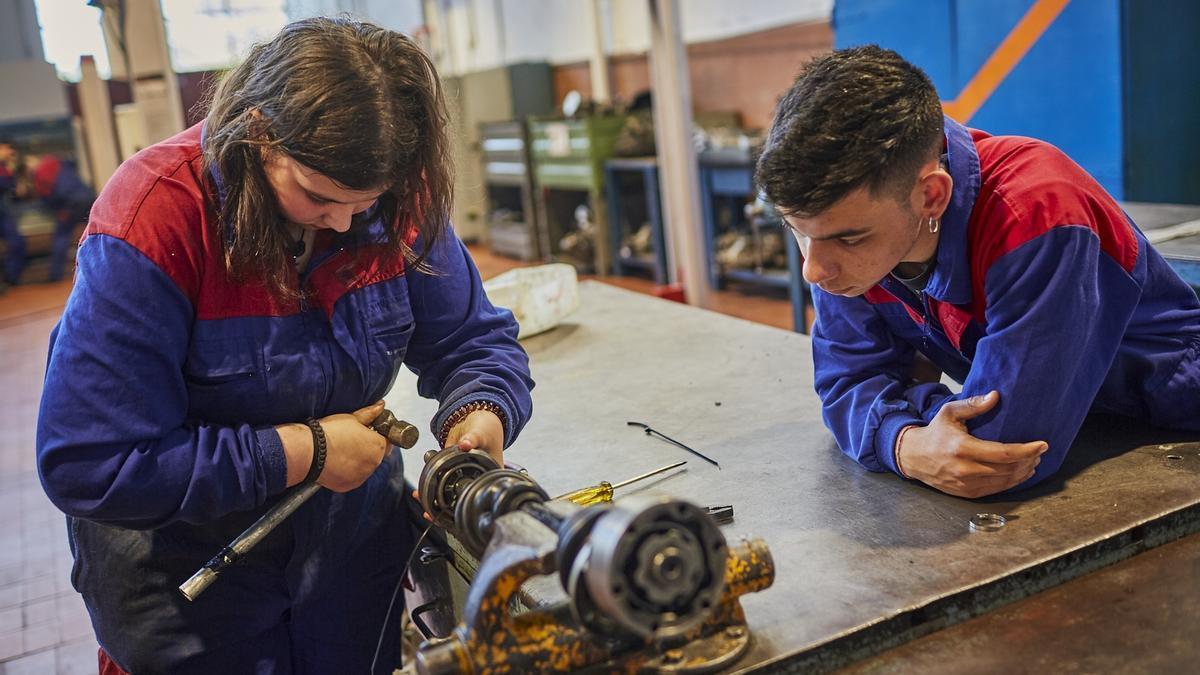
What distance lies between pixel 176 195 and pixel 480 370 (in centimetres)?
46

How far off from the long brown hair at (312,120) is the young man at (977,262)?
16.2 inches

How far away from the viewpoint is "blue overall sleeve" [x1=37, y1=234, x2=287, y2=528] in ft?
3.50

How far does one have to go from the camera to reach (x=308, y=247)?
1.28 meters

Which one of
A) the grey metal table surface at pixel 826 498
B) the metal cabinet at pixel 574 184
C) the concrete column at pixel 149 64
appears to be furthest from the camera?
the metal cabinet at pixel 574 184

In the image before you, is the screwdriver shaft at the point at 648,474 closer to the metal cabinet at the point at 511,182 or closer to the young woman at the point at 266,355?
the young woman at the point at 266,355

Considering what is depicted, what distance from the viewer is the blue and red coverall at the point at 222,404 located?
108 centimetres

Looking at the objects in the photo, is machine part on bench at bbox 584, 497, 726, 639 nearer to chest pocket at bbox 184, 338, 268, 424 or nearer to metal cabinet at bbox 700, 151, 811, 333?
chest pocket at bbox 184, 338, 268, 424

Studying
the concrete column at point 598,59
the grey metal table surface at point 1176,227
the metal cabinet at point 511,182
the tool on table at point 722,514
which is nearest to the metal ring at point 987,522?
the tool on table at point 722,514

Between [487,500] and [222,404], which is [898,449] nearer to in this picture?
[487,500]

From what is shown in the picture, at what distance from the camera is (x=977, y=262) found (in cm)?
121

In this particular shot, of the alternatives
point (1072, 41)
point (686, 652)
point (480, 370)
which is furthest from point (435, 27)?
point (686, 652)

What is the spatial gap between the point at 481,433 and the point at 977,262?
63 centimetres

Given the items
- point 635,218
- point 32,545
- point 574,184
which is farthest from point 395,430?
point 635,218

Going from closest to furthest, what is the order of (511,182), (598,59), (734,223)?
(734,223), (598,59), (511,182)
